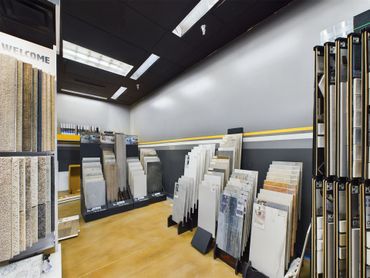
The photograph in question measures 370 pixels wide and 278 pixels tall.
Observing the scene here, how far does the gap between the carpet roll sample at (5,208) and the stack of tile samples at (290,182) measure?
200 centimetres

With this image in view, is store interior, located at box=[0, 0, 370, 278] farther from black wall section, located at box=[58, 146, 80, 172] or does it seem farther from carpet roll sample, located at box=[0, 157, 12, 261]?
black wall section, located at box=[58, 146, 80, 172]

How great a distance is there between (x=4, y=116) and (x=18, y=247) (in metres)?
0.92

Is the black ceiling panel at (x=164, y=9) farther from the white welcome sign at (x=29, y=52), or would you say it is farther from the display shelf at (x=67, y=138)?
the display shelf at (x=67, y=138)

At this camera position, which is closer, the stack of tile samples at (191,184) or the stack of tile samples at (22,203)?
the stack of tile samples at (22,203)

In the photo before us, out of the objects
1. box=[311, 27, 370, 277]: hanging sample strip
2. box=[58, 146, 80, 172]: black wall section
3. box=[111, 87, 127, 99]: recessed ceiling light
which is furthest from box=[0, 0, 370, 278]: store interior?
box=[58, 146, 80, 172]: black wall section

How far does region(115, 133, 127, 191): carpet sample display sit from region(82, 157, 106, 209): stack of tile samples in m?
0.35

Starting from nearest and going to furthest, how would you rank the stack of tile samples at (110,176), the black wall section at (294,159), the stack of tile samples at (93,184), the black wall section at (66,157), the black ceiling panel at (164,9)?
the black wall section at (294,159), the black ceiling panel at (164,9), the stack of tile samples at (93,184), the stack of tile samples at (110,176), the black wall section at (66,157)

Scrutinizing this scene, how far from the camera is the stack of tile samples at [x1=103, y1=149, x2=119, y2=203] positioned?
283 cm

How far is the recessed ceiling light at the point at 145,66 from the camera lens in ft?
9.55

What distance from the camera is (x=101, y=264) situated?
1513 mm

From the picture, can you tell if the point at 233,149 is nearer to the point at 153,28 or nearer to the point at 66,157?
the point at 153,28

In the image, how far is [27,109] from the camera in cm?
121

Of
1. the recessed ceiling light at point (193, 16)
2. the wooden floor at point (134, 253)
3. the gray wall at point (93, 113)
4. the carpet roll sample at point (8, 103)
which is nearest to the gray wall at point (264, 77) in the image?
the recessed ceiling light at point (193, 16)

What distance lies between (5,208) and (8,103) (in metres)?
0.72
